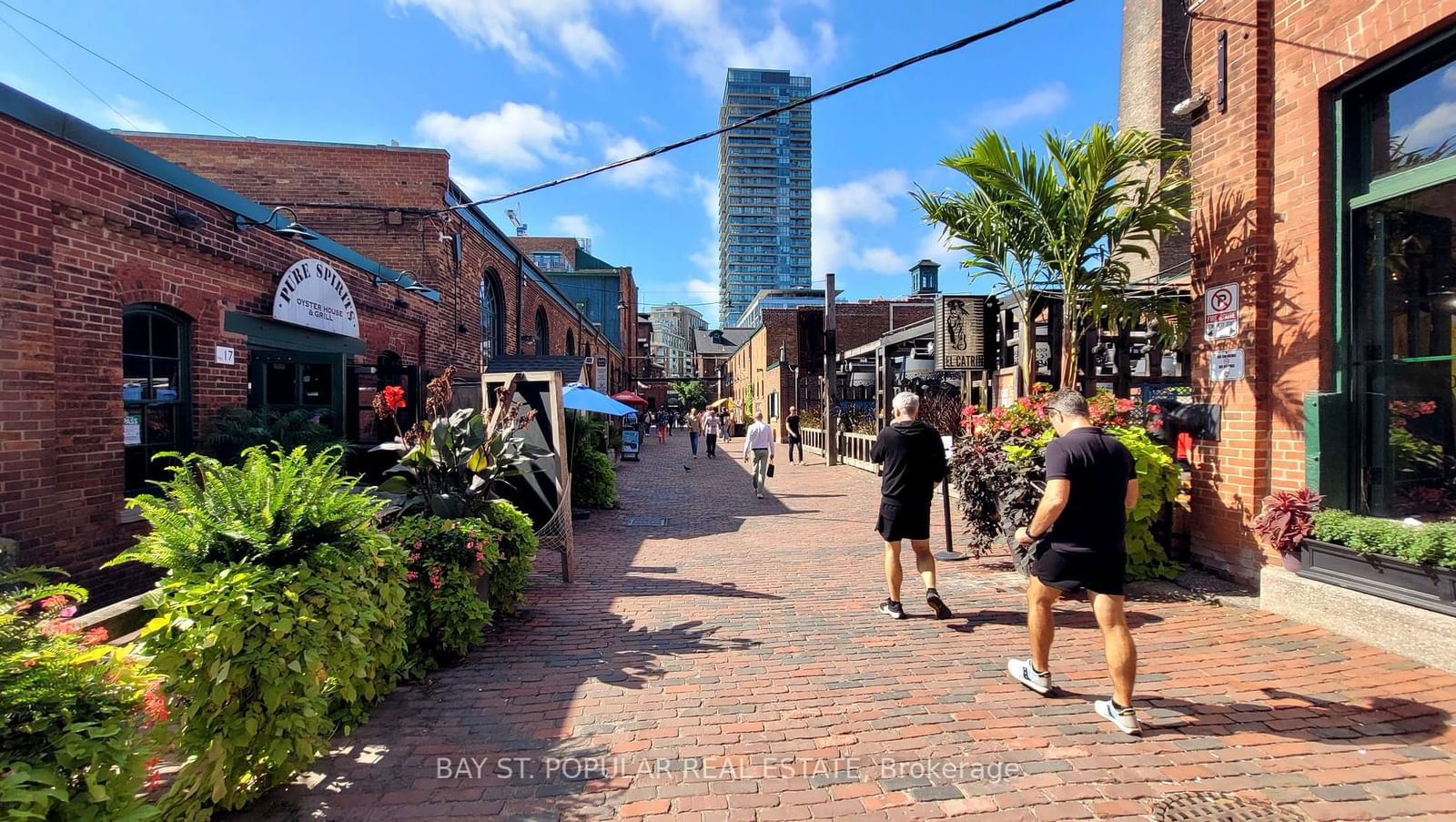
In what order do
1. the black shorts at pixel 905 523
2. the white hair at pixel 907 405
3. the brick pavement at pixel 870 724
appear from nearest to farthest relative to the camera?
the brick pavement at pixel 870 724 < the black shorts at pixel 905 523 < the white hair at pixel 907 405

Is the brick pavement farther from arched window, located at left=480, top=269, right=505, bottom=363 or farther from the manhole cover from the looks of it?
arched window, located at left=480, top=269, right=505, bottom=363

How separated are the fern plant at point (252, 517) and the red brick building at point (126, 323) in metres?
2.10

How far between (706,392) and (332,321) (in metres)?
64.5

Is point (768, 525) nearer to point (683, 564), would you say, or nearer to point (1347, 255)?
point (683, 564)

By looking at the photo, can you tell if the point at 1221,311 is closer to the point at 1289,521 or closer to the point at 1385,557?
the point at 1289,521

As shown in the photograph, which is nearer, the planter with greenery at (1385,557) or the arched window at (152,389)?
the planter with greenery at (1385,557)

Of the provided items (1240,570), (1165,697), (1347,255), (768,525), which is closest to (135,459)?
(768,525)

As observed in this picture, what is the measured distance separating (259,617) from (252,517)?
0.56m

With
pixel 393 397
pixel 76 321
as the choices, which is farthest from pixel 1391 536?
pixel 76 321

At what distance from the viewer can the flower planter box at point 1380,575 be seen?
12.1 ft

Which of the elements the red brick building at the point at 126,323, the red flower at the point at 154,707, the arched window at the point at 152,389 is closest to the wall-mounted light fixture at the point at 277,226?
the red brick building at the point at 126,323

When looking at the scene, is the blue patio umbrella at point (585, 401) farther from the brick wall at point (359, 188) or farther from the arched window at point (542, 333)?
the arched window at point (542, 333)

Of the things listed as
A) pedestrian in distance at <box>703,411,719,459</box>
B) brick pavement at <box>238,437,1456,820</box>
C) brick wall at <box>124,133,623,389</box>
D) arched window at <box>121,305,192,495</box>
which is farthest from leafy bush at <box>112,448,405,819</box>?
pedestrian in distance at <box>703,411,719,459</box>

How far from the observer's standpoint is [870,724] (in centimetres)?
327
